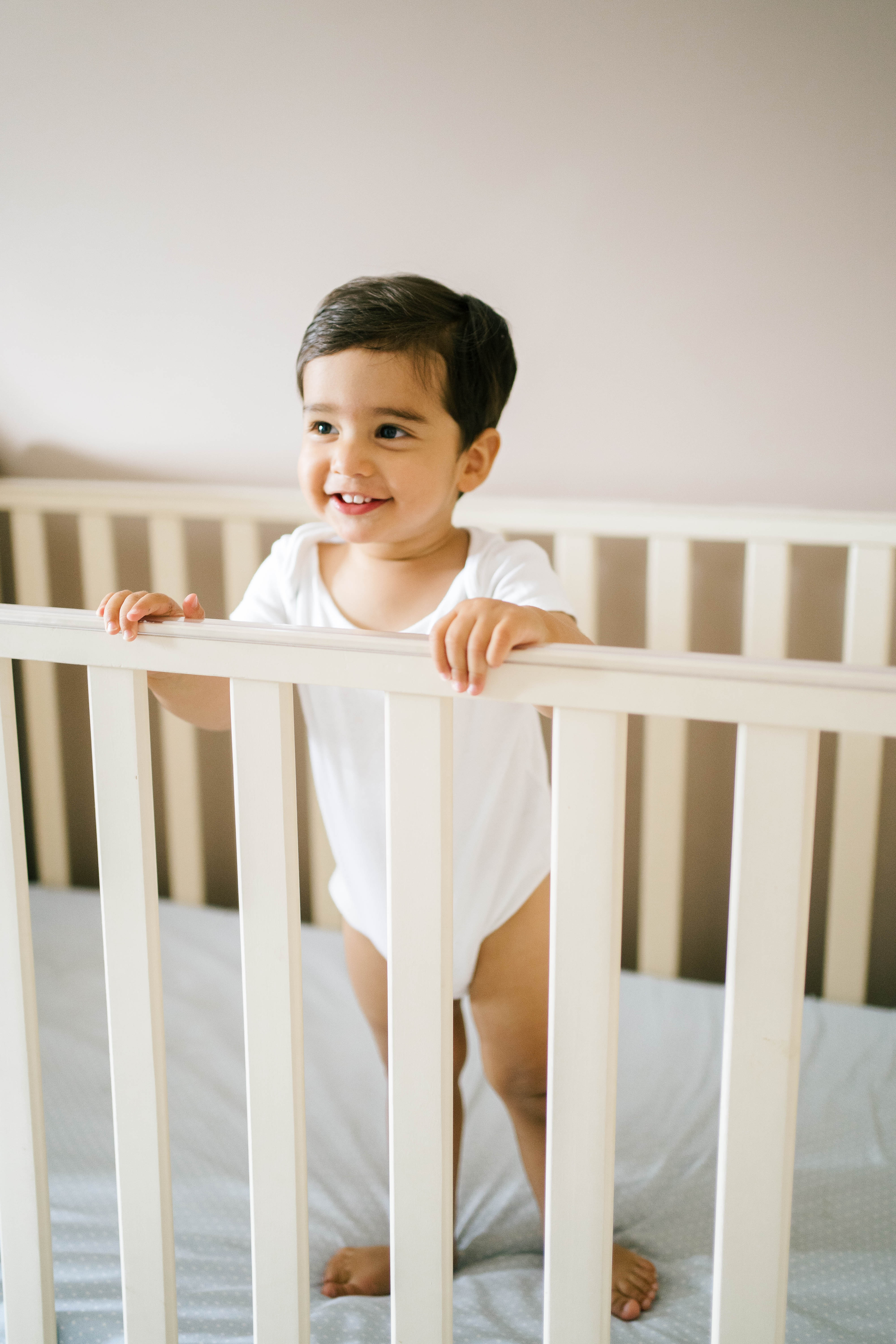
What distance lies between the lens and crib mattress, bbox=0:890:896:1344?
788mm

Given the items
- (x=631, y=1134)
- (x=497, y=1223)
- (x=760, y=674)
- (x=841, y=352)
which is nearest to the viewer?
(x=760, y=674)

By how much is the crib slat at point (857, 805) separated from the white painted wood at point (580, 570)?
0.28m

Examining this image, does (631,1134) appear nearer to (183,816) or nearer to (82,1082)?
(82,1082)

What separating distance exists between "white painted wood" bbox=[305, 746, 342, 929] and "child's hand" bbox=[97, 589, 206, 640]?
0.76 meters

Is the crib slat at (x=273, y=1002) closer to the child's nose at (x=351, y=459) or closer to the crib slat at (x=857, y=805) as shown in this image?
the child's nose at (x=351, y=459)

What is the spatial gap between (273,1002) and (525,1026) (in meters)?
0.29

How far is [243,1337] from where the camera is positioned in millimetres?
756

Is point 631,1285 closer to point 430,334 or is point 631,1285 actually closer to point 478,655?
point 478,655

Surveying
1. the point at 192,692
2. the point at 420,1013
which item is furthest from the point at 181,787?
the point at 420,1013

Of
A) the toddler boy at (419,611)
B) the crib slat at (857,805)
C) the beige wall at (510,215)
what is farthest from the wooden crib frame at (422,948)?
the beige wall at (510,215)

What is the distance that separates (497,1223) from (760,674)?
0.63 m

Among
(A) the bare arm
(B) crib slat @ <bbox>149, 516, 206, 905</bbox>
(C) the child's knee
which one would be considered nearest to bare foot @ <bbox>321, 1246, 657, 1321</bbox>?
(C) the child's knee

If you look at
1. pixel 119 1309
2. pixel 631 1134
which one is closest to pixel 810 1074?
pixel 631 1134

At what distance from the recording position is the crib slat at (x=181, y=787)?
1.40 meters
